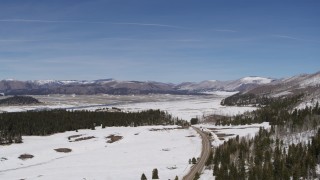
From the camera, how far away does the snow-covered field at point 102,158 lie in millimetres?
113356

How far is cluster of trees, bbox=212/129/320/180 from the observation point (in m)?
98.8

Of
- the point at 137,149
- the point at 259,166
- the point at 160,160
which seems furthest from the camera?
the point at 137,149

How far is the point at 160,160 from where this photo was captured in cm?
13688

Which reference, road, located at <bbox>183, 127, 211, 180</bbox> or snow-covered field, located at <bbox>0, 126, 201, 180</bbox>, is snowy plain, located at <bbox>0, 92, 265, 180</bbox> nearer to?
snow-covered field, located at <bbox>0, 126, 201, 180</bbox>

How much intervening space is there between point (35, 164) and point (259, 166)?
84.5 m

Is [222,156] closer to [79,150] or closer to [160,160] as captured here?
[160,160]

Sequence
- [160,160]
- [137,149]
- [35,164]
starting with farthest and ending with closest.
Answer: [137,149]
[35,164]
[160,160]

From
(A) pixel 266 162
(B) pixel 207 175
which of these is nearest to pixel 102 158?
(B) pixel 207 175

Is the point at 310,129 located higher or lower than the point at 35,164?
higher

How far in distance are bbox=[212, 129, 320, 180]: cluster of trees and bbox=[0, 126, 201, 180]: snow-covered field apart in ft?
39.6

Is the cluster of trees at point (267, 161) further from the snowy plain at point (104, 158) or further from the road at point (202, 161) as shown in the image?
the snowy plain at point (104, 158)

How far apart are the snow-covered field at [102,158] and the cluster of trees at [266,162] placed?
12.1 m

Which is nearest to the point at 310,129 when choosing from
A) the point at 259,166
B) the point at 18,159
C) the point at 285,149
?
the point at 285,149

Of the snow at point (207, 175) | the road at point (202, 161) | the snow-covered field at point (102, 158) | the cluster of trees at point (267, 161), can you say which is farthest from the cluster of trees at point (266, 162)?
the snow-covered field at point (102, 158)
